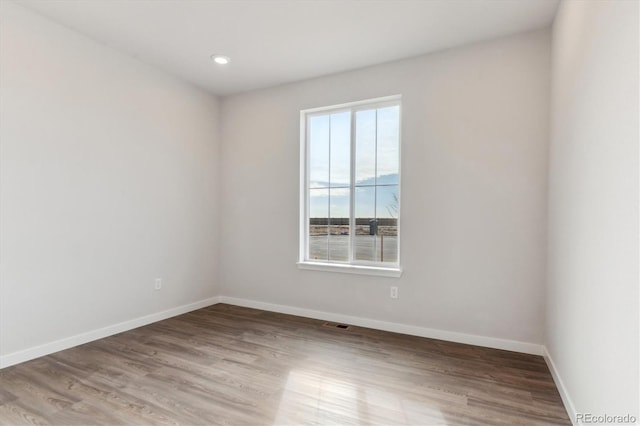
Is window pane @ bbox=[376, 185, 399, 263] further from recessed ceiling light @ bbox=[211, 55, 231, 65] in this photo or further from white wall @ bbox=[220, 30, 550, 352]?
recessed ceiling light @ bbox=[211, 55, 231, 65]

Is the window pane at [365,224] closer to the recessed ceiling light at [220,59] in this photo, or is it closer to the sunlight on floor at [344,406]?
the sunlight on floor at [344,406]

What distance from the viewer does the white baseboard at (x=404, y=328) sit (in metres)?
2.83

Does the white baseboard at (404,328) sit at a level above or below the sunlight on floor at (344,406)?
above

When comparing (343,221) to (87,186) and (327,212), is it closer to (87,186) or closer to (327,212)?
(327,212)

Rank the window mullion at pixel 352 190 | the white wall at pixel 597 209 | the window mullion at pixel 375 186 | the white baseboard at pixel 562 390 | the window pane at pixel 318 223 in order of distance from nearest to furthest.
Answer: the white wall at pixel 597 209 < the white baseboard at pixel 562 390 < the window mullion at pixel 375 186 < the window mullion at pixel 352 190 < the window pane at pixel 318 223

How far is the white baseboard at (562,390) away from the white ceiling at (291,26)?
8.54 ft

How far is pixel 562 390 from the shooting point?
210 cm

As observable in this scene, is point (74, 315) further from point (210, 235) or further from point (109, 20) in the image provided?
point (109, 20)

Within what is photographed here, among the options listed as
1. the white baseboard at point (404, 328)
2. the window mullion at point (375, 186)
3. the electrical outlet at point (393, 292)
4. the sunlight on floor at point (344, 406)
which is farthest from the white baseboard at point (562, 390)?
the window mullion at point (375, 186)

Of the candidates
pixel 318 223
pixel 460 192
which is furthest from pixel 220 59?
pixel 460 192

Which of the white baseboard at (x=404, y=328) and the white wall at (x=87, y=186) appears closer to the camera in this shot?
the white wall at (x=87, y=186)

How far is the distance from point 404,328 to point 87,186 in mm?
3203

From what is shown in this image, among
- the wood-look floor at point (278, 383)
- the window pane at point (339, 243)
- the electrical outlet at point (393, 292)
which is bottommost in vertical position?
the wood-look floor at point (278, 383)

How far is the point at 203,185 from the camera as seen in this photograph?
4203mm
